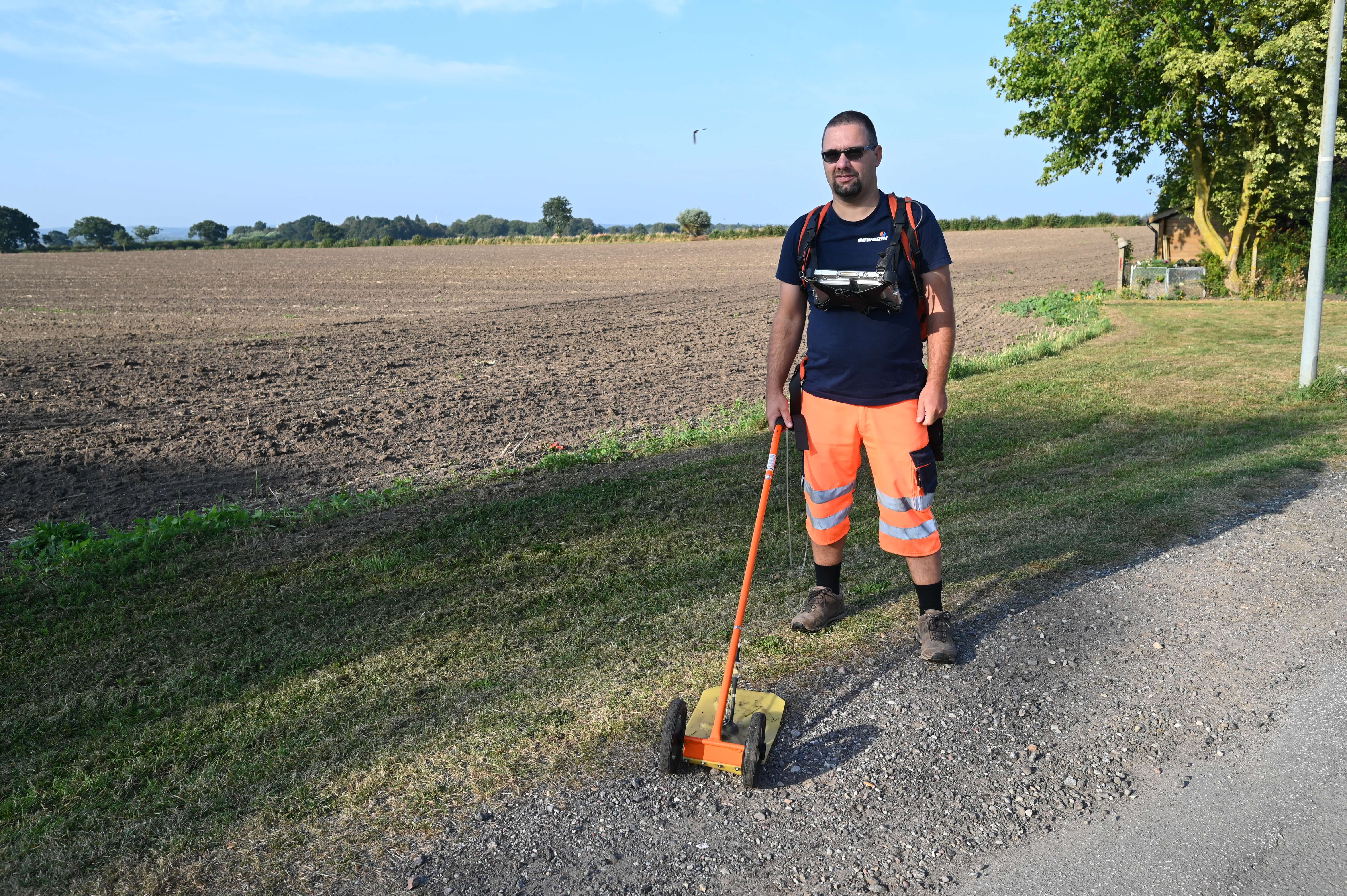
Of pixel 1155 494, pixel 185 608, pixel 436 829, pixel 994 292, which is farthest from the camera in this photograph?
pixel 994 292

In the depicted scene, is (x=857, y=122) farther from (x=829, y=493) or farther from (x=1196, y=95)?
(x=1196, y=95)

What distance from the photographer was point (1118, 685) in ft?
12.7

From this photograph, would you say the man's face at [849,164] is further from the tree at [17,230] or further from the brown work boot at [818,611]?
the tree at [17,230]

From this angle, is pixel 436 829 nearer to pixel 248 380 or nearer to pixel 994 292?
pixel 248 380

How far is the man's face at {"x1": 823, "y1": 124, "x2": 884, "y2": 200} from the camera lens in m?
3.80

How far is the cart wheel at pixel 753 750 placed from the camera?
3.23 m

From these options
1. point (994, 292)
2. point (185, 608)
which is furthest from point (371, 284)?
point (185, 608)

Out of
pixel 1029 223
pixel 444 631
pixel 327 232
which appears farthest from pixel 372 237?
pixel 444 631

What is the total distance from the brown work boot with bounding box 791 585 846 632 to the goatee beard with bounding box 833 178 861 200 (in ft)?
6.04

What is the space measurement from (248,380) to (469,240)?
266 feet

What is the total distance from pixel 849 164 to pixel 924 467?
4.25ft

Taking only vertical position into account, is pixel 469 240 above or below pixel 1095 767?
above

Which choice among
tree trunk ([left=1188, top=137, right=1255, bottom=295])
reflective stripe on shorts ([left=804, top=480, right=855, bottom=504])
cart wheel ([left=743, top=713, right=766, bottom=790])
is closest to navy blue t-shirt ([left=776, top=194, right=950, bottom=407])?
reflective stripe on shorts ([left=804, top=480, right=855, bottom=504])

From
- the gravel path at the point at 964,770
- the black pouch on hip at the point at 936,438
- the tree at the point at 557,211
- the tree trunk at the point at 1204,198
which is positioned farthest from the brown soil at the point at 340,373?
the tree at the point at 557,211
